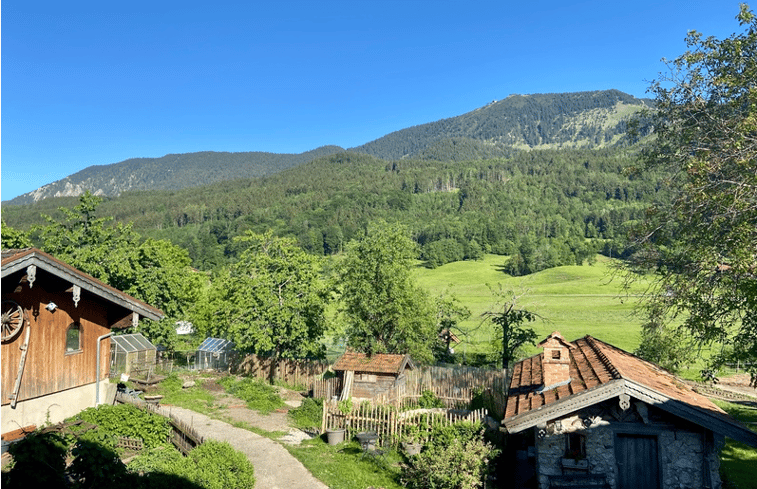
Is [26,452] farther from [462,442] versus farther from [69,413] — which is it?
[462,442]

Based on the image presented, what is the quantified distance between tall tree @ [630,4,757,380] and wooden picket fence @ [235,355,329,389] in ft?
65.9

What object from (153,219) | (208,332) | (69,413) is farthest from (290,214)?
(69,413)

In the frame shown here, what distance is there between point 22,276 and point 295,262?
2191cm

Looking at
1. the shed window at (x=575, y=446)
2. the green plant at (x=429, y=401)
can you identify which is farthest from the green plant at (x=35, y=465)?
the green plant at (x=429, y=401)

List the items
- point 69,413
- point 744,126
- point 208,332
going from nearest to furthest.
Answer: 1. point 69,413
2. point 744,126
3. point 208,332

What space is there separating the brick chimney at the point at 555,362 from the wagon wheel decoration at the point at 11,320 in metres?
14.2

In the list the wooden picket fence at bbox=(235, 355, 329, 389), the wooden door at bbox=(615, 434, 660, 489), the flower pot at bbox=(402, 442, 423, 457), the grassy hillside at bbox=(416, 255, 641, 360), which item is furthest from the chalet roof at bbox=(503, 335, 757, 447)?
the grassy hillside at bbox=(416, 255, 641, 360)

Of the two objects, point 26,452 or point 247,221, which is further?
point 247,221

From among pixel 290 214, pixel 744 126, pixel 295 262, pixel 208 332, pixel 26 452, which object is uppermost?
pixel 290 214

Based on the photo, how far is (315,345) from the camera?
3462 centimetres

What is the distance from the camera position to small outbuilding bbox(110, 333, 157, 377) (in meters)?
33.6

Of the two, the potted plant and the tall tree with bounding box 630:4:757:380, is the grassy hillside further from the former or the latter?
the potted plant

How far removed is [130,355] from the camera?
3388 centimetres

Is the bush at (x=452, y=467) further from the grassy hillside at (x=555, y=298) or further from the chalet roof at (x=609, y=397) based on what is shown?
the grassy hillside at (x=555, y=298)
